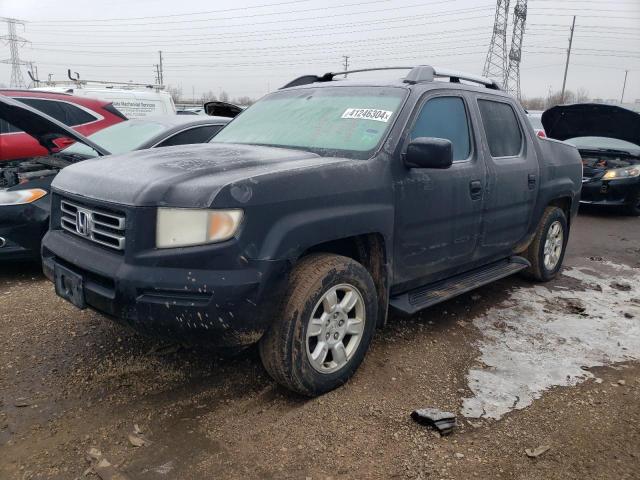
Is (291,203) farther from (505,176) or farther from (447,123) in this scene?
(505,176)

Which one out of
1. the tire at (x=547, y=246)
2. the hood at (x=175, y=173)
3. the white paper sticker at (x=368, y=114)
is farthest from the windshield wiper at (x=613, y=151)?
the hood at (x=175, y=173)

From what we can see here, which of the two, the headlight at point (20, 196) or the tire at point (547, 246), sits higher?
the headlight at point (20, 196)

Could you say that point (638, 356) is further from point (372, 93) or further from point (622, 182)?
point (622, 182)

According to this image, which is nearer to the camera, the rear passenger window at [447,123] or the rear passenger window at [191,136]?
the rear passenger window at [447,123]

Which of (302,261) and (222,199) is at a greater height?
(222,199)

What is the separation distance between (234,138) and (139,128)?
2.59 m

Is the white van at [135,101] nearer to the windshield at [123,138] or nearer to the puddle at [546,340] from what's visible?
the windshield at [123,138]

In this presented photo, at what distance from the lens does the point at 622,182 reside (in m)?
8.91

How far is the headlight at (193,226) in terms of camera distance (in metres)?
2.46

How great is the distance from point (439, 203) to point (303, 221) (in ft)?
3.94

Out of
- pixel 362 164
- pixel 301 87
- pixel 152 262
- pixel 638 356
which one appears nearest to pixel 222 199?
pixel 152 262

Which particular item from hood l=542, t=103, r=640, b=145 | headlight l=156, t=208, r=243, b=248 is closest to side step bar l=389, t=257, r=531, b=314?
headlight l=156, t=208, r=243, b=248

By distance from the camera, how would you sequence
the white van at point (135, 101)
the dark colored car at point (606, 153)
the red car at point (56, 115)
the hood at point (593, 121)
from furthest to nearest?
the white van at point (135, 101) < the dark colored car at point (606, 153) < the hood at point (593, 121) < the red car at point (56, 115)

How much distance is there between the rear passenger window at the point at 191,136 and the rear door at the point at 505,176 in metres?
2.86
